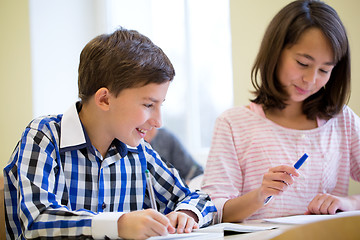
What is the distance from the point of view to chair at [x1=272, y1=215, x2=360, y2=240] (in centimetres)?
45

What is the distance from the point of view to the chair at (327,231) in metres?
0.45

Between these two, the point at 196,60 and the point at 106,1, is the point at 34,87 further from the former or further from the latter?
the point at 196,60

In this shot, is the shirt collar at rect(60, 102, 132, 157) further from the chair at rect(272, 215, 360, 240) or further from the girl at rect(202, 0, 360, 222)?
the chair at rect(272, 215, 360, 240)

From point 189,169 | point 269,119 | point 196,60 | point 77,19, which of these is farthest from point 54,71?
point 269,119

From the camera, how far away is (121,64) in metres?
1.20

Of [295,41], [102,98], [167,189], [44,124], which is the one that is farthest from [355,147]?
[44,124]

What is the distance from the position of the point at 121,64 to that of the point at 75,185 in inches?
13.3

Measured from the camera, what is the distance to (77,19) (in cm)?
418

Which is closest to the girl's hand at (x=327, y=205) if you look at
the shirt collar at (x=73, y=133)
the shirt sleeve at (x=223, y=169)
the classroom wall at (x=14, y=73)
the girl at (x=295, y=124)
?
the girl at (x=295, y=124)

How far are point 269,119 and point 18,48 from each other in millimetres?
2762

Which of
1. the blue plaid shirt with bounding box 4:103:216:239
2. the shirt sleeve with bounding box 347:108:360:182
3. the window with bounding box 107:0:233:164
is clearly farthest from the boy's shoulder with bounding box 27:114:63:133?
the window with bounding box 107:0:233:164

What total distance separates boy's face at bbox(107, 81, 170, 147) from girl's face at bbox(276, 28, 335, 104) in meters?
0.51

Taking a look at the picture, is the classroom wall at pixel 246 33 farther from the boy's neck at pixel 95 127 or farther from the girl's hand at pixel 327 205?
the boy's neck at pixel 95 127

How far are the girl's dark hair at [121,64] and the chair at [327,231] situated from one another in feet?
2.57
